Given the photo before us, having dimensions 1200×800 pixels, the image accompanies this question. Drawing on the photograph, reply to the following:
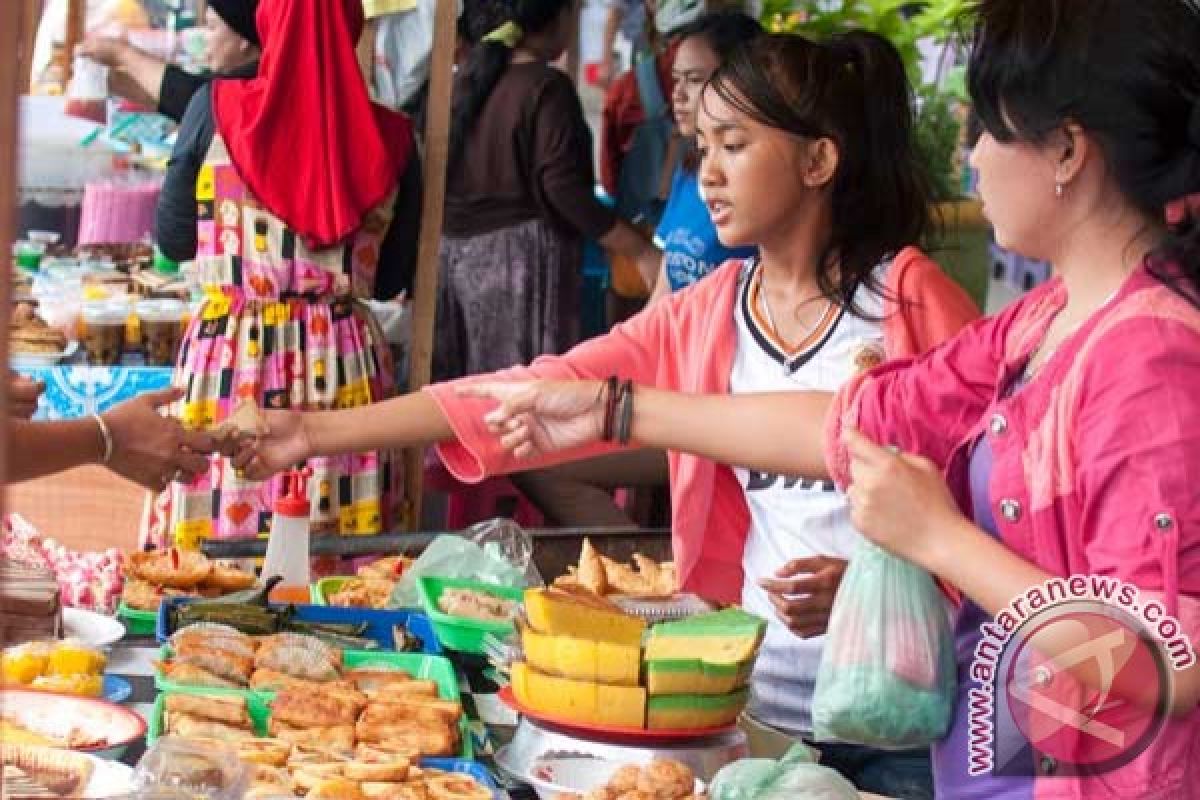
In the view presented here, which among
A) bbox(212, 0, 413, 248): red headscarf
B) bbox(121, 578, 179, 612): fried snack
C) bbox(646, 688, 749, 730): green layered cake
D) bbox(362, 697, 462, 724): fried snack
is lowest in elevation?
bbox(121, 578, 179, 612): fried snack

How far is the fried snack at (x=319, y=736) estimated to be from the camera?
2463 millimetres

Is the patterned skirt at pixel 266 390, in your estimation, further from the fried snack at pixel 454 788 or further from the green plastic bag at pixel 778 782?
the green plastic bag at pixel 778 782

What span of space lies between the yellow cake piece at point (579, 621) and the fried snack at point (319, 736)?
0.29 meters

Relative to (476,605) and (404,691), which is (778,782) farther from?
(476,605)

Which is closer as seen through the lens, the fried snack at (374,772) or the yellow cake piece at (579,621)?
the fried snack at (374,772)

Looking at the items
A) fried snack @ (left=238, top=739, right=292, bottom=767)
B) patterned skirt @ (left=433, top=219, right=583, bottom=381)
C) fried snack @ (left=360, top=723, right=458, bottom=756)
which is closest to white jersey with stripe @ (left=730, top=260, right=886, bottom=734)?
fried snack @ (left=360, top=723, right=458, bottom=756)

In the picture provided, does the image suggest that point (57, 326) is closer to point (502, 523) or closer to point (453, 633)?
point (502, 523)

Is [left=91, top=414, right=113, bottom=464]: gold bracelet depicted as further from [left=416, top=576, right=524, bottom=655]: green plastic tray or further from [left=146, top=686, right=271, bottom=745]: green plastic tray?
[left=146, top=686, right=271, bottom=745]: green plastic tray

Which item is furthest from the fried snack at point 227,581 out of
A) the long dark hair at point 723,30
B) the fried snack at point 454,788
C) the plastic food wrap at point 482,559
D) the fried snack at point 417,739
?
the long dark hair at point 723,30

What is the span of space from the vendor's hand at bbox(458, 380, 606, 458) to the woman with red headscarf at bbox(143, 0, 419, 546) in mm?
1884

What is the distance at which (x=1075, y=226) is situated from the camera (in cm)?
206

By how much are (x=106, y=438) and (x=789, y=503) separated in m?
1.29

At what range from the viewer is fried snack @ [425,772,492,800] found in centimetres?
231

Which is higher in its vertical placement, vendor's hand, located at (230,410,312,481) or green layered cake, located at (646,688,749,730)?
vendor's hand, located at (230,410,312,481)
